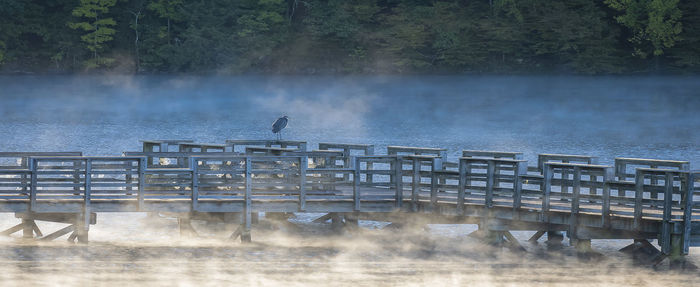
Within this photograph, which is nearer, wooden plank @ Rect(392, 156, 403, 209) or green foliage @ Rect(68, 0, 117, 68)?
wooden plank @ Rect(392, 156, 403, 209)

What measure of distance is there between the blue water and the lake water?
6.1 inches

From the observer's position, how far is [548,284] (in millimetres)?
15477

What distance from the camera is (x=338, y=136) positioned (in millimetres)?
55281

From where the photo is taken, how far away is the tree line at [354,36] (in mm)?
76938

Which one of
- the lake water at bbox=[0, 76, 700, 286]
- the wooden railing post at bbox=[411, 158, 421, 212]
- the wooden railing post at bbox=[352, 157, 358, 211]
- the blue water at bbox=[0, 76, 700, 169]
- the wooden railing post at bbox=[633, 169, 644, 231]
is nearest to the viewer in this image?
the lake water at bbox=[0, 76, 700, 286]

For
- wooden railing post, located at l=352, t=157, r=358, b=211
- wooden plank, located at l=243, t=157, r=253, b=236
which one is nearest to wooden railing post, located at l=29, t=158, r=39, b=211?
wooden plank, located at l=243, t=157, r=253, b=236

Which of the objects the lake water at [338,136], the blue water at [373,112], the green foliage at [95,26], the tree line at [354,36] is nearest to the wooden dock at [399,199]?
the lake water at [338,136]

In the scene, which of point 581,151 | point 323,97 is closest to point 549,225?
point 581,151

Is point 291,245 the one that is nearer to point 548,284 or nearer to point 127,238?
point 127,238

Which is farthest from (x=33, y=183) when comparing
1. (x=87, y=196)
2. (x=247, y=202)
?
(x=247, y=202)

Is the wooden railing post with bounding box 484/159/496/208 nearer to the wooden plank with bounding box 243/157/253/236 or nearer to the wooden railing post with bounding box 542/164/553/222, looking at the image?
the wooden railing post with bounding box 542/164/553/222

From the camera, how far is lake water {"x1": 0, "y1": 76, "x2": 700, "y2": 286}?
53.3 ft

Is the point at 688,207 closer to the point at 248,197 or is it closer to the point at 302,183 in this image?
the point at 302,183

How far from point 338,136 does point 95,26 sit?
109ft
